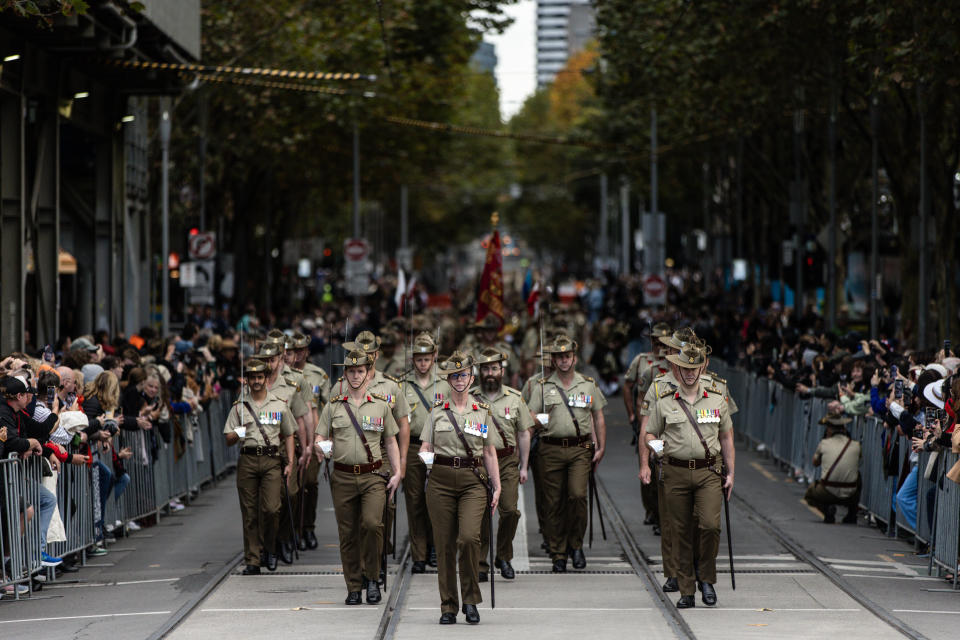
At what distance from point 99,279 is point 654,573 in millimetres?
18369

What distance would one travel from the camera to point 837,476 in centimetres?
1761

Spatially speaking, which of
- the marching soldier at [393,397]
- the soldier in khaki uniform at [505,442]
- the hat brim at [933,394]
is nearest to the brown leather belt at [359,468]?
the marching soldier at [393,397]

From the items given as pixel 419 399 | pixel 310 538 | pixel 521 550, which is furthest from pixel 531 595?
pixel 310 538

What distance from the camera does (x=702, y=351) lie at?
12.5 meters

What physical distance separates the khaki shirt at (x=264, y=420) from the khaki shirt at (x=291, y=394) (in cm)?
7

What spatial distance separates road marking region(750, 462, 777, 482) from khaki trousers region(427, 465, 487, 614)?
1071cm

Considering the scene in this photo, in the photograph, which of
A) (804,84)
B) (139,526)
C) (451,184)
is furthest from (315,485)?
(451,184)

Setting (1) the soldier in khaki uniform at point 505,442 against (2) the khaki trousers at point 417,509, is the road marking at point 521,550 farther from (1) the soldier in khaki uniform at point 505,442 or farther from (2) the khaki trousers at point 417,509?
(2) the khaki trousers at point 417,509

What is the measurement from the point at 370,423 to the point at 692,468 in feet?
7.77

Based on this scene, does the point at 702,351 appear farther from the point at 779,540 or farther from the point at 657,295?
the point at 657,295

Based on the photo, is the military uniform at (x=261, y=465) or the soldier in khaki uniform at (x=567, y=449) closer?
the military uniform at (x=261, y=465)

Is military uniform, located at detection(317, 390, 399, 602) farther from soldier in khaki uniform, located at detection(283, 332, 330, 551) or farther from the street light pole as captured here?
the street light pole

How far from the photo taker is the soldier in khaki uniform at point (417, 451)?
14.2m

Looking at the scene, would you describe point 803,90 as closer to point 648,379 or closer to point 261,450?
point 648,379
